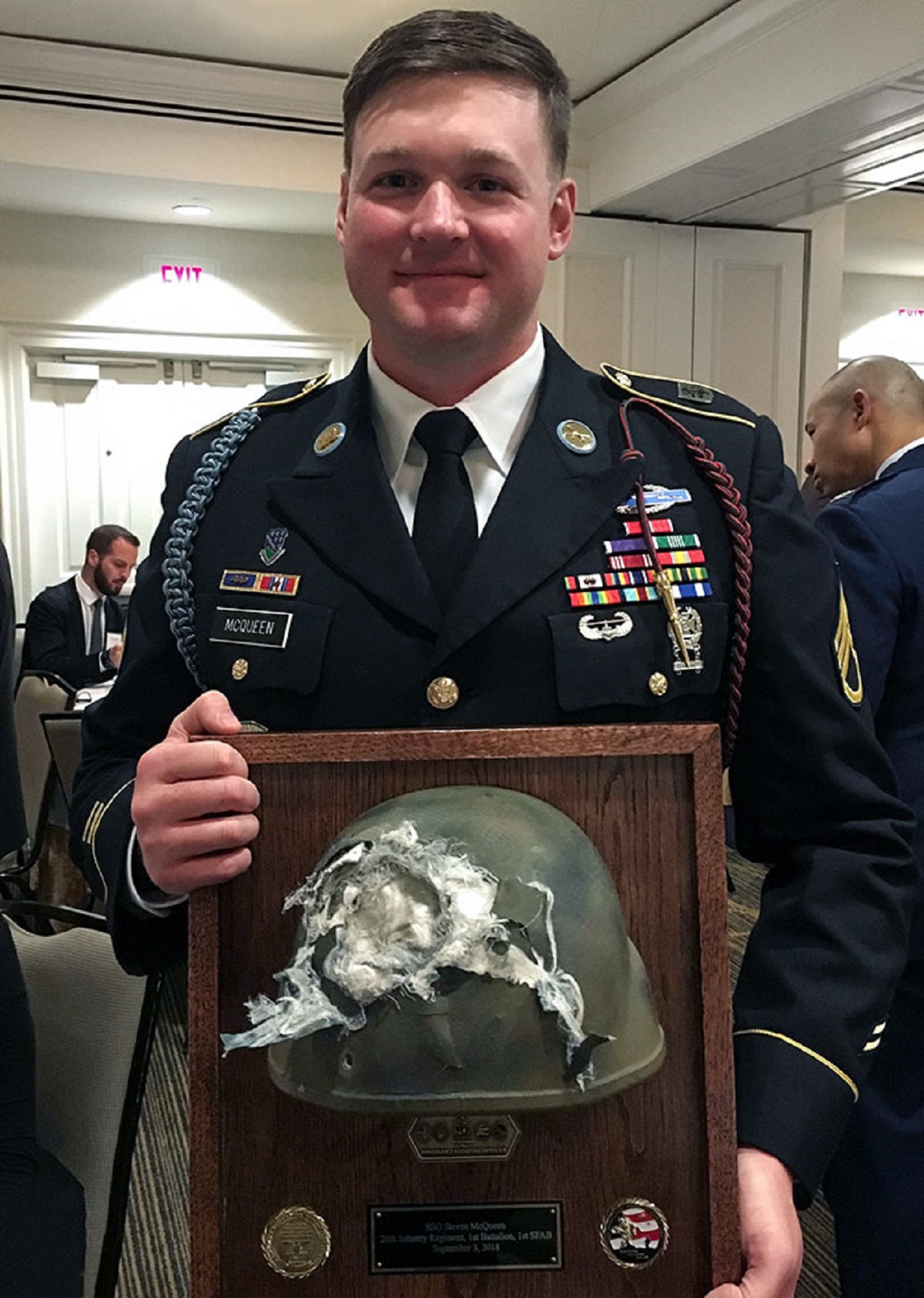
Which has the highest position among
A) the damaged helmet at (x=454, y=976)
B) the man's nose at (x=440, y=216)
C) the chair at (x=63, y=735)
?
the man's nose at (x=440, y=216)

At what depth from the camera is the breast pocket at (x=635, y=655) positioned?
94 centimetres

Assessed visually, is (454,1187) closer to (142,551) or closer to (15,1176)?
(15,1176)

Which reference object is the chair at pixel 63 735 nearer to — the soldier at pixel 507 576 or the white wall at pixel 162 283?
the soldier at pixel 507 576

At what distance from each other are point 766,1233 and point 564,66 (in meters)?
5.44

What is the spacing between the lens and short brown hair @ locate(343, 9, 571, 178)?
90cm

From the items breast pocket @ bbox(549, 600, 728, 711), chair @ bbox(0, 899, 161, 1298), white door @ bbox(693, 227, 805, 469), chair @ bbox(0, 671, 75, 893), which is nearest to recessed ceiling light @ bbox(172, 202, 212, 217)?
white door @ bbox(693, 227, 805, 469)

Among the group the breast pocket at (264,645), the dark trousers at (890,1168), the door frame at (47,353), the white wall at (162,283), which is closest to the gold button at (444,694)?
the breast pocket at (264,645)

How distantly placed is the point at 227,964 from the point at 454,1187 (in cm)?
20

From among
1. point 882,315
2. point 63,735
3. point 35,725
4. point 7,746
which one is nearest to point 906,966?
point 7,746

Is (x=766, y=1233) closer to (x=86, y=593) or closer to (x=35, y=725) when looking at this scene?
(x=35, y=725)

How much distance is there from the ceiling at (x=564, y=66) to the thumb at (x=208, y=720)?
412cm

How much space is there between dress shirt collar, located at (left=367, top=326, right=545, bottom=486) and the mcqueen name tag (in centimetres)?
16

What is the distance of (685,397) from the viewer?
1.09 metres

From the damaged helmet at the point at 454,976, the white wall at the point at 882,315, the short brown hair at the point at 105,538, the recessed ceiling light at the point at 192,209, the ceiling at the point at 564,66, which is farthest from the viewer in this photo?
the white wall at the point at 882,315
